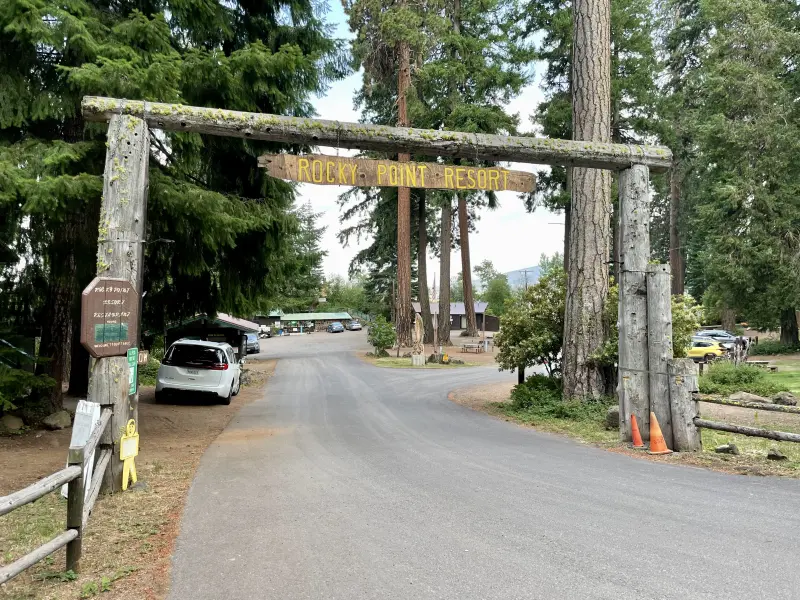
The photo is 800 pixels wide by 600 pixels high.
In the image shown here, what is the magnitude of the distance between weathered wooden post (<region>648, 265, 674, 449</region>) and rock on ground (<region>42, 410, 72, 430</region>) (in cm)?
1020

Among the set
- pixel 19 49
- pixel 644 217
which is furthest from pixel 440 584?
pixel 19 49

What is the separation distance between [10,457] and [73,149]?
179 inches

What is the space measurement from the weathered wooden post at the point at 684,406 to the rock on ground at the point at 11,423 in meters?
10.7

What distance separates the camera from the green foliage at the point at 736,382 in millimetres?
14945

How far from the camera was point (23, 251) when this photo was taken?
422 inches

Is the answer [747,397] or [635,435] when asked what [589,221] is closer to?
[635,435]

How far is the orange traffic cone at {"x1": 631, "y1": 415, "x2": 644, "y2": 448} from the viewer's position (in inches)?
345

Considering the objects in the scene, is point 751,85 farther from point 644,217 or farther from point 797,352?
point 644,217

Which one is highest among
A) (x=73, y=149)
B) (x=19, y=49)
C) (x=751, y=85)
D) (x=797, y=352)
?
(x=751, y=85)

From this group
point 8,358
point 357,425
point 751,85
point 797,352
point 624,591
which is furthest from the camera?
point 797,352

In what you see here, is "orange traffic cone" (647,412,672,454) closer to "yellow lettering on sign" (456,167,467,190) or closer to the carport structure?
the carport structure

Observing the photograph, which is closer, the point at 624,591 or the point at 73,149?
the point at 624,591

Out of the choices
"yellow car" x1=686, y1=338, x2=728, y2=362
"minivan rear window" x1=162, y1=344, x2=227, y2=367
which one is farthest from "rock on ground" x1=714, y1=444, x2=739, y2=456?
"yellow car" x1=686, y1=338, x2=728, y2=362

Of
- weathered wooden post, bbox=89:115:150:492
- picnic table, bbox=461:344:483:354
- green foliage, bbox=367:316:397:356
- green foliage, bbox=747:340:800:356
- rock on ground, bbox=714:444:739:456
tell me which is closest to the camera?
weathered wooden post, bbox=89:115:150:492
